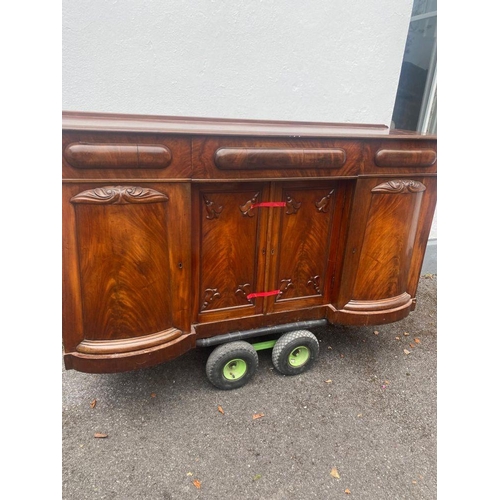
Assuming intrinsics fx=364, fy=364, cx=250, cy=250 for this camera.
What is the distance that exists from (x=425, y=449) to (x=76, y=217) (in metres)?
2.16

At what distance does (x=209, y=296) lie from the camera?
2.08 meters

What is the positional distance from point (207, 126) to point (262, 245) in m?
0.74

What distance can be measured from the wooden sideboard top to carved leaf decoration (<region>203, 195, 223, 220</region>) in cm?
35

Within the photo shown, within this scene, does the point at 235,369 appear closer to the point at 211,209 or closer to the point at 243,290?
the point at 243,290

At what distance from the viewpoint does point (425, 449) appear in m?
2.00

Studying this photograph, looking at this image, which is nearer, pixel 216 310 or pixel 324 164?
pixel 324 164

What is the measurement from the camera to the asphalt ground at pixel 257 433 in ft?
5.73

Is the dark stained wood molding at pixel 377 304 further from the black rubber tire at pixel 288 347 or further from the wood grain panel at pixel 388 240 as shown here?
the black rubber tire at pixel 288 347

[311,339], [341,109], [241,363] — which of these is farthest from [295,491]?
[341,109]

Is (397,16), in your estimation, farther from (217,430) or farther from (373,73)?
(217,430)

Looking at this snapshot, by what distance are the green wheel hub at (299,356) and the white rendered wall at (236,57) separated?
182 centimetres

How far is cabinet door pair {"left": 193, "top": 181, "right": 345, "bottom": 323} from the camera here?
6.36 feet

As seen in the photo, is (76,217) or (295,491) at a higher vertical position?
(76,217)

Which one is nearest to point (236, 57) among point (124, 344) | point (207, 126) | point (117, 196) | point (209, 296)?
point (207, 126)
